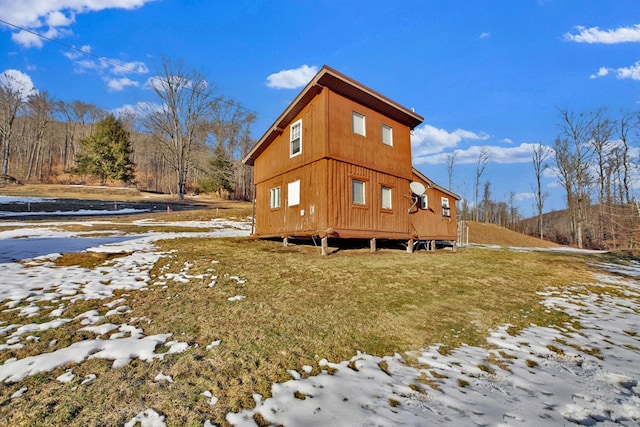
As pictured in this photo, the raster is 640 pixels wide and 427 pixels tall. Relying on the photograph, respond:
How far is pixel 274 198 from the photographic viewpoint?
49.0 ft

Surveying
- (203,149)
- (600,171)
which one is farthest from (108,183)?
(600,171)

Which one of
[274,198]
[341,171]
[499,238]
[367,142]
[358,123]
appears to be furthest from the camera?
[499,238]

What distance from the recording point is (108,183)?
4822 centimetres

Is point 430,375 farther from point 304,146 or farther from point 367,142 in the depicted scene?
point 367,142

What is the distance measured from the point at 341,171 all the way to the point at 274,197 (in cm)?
459

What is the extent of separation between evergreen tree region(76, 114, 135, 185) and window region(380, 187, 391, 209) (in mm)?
46636

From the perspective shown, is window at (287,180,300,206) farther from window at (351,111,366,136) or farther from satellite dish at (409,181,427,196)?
satellite dish at (409,181,427,196)

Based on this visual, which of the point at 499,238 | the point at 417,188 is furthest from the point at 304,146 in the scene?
the point at 499,238

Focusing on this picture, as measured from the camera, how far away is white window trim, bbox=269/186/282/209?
14.6 m

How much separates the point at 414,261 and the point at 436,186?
7.57m

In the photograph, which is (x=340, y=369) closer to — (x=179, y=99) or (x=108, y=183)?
(x=179, y=99)

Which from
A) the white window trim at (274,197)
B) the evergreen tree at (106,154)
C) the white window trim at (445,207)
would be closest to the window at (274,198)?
the white window trim at (274,197)

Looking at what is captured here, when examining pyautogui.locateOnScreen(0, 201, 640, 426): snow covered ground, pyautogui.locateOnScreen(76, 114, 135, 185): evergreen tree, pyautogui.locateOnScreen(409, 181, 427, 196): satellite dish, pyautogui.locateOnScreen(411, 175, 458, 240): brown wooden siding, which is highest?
pyautogui.locateOnScreen(76, 114, 135, 185): evergreen tree

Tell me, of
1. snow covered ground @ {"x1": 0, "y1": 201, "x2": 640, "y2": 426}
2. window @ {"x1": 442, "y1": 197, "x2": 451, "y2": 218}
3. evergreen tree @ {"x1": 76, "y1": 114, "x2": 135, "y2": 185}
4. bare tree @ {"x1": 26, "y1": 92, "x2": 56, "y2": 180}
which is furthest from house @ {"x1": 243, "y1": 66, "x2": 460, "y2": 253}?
bare tree @ {"x1": 26, "y1": 92, "x2": 56, "y2": 180}
